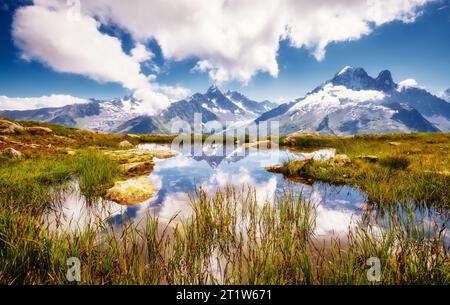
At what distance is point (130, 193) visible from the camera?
1161 cm

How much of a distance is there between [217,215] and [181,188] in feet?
21.7

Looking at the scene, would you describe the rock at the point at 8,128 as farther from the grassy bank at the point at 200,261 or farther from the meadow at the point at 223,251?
the grassy bank at the point at 200,261

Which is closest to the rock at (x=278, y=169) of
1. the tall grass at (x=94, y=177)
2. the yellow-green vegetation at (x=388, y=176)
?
the yellow-green vegetation at (x=388, y=176)

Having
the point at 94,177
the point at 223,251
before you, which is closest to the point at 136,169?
the point at 94,177

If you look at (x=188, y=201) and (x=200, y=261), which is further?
(x=188, y=201)

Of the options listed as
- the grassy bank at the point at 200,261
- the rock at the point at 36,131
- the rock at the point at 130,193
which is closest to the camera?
the grassy bank at the point at 200,261

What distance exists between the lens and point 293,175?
17.7 metres

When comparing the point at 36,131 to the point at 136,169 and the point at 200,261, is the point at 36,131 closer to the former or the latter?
the point at 136,169

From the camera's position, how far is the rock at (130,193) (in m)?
11.0

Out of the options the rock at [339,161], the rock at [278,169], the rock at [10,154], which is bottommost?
the rock at [278,169]

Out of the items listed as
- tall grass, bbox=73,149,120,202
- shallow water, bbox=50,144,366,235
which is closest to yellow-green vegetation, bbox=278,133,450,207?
shallow water, bbox=50,144,366,235
